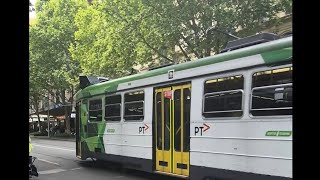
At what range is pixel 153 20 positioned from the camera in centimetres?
2039

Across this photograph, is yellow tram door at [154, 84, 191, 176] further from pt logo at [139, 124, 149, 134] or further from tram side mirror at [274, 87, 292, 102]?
tram side mirror at [274, 87, 292, 102]

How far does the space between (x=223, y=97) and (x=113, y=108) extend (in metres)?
4.99

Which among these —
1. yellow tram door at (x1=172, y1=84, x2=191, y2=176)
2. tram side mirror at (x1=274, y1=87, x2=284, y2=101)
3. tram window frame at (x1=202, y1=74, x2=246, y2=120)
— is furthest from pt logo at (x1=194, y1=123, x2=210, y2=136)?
tram side mirror at (x1=274, y1=87, x2=284, y2=101)

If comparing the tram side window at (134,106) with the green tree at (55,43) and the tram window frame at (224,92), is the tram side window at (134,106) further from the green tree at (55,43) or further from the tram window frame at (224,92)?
the green tree at (55,43)

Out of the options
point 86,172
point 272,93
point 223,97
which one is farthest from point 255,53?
point 86,172

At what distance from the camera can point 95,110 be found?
13.7 metres

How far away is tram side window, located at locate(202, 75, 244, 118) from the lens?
785 cm

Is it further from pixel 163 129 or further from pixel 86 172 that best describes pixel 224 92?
pixel 86 172

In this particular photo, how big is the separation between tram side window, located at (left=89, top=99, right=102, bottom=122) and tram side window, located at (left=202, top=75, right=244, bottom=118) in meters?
5.44

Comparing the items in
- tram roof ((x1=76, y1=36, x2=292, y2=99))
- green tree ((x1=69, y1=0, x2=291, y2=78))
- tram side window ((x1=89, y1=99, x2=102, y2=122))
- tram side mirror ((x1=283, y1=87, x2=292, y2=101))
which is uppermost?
green tree ((x1=69, y1=0, x2=291, y2=78))

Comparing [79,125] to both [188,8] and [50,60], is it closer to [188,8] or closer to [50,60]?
[188,8]

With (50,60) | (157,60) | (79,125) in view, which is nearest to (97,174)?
(79,125)

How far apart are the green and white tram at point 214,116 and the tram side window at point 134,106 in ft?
0.09
